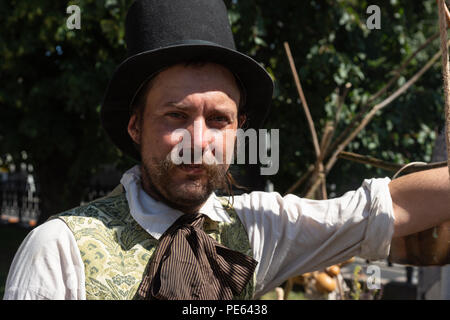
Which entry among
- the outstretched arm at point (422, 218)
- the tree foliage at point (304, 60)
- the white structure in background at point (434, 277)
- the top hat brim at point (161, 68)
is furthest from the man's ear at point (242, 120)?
the tree foliage at point (304, 60)

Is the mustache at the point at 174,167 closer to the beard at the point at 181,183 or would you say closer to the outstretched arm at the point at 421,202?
the beard at the point at 181,183

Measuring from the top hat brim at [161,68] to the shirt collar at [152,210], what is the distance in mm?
223

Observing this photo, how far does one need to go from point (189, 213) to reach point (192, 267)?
21 centimetres

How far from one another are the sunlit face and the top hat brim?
0.04 metres

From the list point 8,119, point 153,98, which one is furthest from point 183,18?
point 8,119

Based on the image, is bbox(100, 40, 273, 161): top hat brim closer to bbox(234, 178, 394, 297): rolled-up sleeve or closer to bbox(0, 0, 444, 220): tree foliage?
bbox(234, 178, 394, 297): rolled-up sleeve

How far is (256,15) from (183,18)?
11.3ft

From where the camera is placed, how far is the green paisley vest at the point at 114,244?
4.28ft

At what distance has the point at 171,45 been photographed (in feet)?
4.80

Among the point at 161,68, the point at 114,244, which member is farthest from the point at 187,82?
the point at 114,244

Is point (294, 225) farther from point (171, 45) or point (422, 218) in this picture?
point (171, 45)

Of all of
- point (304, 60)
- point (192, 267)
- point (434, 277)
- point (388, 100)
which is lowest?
point (434, 277)

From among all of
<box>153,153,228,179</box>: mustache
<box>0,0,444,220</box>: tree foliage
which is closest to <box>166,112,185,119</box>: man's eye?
<box>153,153,228,179</box>: mustache

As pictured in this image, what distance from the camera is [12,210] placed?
58.2 feet
